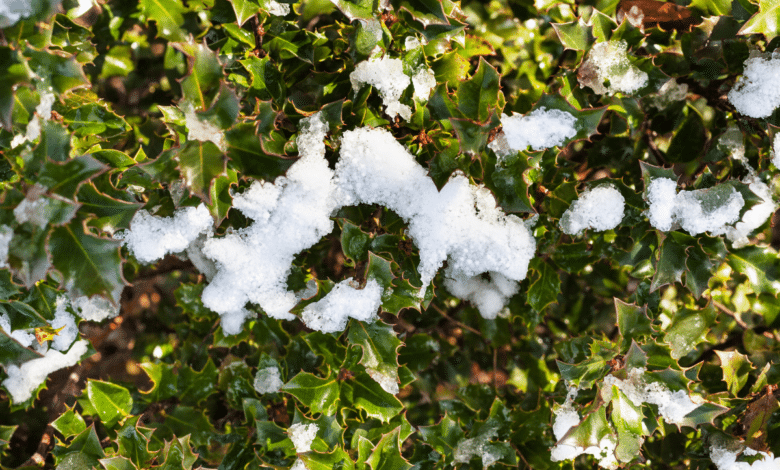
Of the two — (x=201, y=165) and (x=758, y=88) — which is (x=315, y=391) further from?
(x=758, y=88)

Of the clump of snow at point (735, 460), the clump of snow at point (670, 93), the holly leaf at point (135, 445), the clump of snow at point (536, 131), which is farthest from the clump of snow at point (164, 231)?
the clump of snow at point (735, 460)

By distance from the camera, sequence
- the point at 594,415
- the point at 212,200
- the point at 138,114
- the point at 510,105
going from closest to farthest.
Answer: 1. the point at 212,200
2. the point at 594,415
3. the point at 510,105
4. the point at 138,114

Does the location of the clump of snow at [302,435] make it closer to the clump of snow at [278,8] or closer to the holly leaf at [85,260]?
the holly leaf at [85,260]

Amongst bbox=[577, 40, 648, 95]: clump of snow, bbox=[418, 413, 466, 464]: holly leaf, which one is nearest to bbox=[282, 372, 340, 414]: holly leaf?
bbox=[418, 413, 466, 464]: holly leaf

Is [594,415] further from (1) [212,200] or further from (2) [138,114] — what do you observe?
(2) [138,114]

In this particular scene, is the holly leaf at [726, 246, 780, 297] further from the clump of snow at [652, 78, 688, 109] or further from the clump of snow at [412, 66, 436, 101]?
the clump of snow at [412, 66, 436, 101]

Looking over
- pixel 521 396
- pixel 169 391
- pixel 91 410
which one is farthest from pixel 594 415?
pixel 91 410
